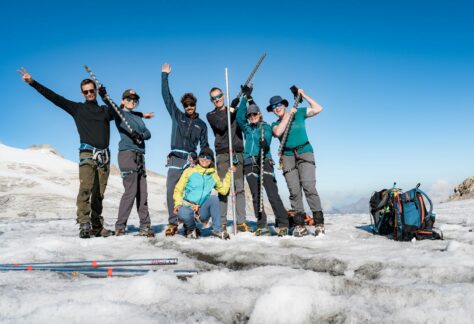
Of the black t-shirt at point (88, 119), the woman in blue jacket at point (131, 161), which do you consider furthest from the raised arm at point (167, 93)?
the black t-shirt at point (88, 119)

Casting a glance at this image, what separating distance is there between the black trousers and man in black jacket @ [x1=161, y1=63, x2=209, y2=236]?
4.58 feet

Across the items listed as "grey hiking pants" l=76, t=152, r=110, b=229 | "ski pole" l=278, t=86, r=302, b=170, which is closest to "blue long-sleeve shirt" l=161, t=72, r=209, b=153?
"grey hiking pants" l=76, t=152, r=110, b=229

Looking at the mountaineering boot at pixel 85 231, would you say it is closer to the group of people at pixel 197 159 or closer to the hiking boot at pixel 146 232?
the group of people at pixel 197 159

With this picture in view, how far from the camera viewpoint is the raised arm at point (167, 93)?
25.3 feet

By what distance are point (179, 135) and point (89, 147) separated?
2.00 metres

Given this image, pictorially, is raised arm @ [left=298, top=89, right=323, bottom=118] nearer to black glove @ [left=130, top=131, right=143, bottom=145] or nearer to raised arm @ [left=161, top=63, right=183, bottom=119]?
raised arm @ [left=161, top=63, right=183, bottom=119]

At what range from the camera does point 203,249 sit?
18.1 ft

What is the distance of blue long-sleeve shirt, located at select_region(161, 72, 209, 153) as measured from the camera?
7.75 m

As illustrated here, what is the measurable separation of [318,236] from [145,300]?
4340 millimetres

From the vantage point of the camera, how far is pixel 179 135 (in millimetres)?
7867

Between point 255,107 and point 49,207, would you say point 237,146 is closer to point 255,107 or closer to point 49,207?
point 255,107

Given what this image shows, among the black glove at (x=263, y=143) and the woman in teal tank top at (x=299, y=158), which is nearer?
the woman in teal tank top at (x=299, y=158)

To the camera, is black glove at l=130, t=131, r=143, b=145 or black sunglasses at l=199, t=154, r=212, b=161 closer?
black sunglasses at l=199, t=154, r=212, b=161

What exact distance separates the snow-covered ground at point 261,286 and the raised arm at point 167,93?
3.20m
